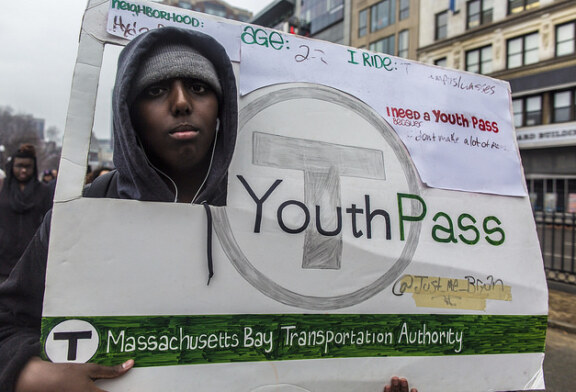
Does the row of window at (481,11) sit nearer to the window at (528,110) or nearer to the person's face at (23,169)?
the window at (528,110)

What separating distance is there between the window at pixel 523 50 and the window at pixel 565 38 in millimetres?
1013

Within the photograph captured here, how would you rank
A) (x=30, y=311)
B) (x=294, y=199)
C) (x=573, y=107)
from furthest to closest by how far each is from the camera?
(x=573, y=107), (x=294, y=199), (x=30, y=311)

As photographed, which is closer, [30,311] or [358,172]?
[30,311]

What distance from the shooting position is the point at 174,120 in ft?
4.00

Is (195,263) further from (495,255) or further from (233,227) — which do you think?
(495,255)

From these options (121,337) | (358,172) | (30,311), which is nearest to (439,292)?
(358,172)

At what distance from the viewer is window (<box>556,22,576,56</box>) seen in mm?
18953

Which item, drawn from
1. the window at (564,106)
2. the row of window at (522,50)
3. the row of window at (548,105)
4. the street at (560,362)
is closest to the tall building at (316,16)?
the row of window at (522,50)

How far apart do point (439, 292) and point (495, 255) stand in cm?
31

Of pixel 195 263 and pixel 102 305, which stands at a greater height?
pixel 195 263

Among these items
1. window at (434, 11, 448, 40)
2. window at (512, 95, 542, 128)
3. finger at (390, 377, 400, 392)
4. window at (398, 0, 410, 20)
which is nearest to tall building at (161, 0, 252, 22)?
window at (398, 0, 410, 20)

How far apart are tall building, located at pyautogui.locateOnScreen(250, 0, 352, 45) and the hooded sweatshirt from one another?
3065 centimetres

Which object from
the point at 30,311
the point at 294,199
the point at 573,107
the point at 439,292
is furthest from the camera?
the point at 573,107

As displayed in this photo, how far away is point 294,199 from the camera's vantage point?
1380mm
